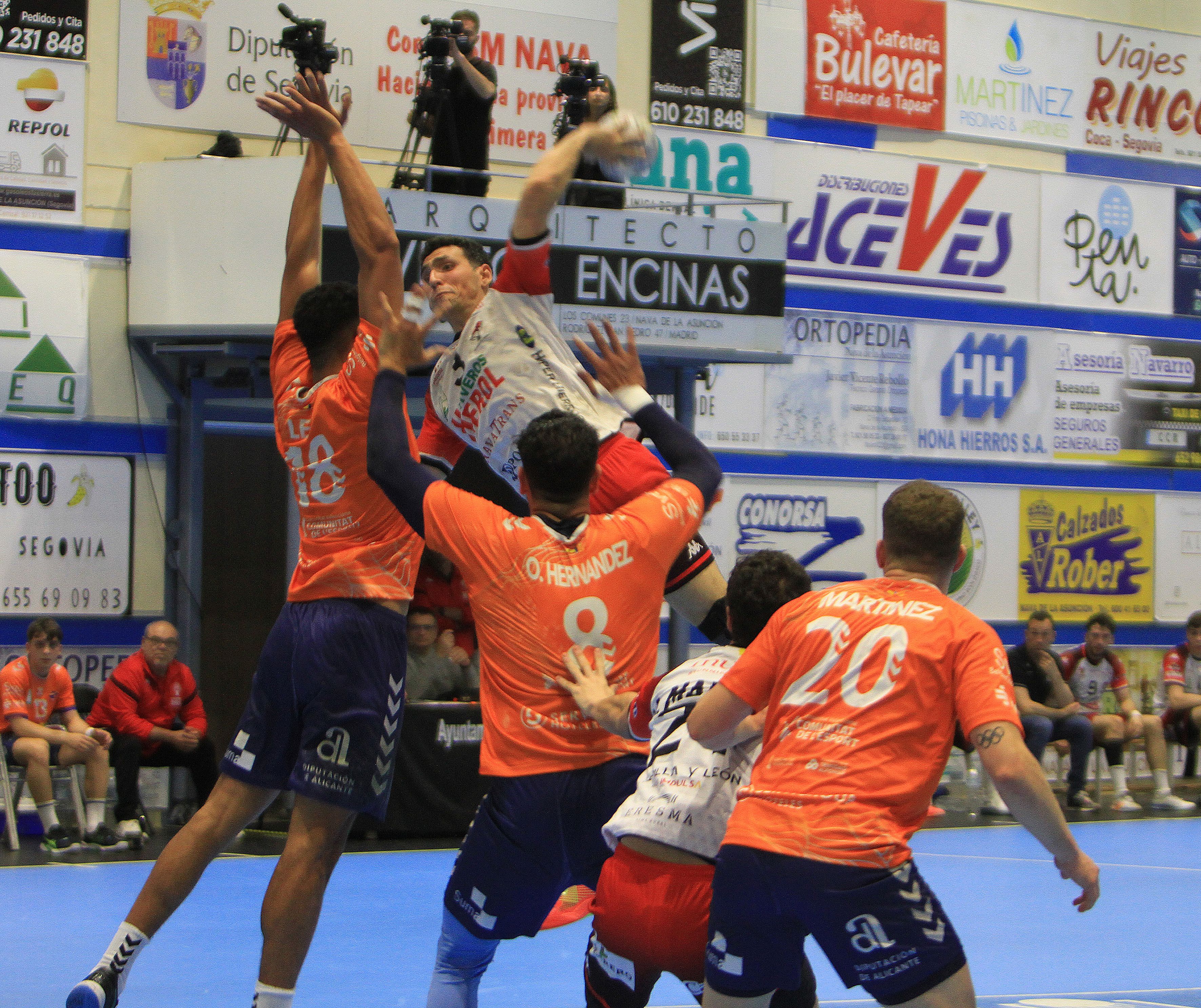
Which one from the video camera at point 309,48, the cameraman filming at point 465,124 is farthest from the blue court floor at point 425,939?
the cameraman filming at point 465,124

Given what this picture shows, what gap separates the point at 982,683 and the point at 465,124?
822cm

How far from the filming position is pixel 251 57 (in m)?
12.0

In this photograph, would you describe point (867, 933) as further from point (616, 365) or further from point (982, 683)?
point (616, 365)

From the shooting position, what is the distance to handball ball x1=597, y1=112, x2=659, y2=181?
169 inches

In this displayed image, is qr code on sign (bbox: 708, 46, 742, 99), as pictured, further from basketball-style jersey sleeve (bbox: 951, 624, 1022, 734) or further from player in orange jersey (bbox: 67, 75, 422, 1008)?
basketball-style jersey sleeve (bbox: 951, 624, 1022, 734)

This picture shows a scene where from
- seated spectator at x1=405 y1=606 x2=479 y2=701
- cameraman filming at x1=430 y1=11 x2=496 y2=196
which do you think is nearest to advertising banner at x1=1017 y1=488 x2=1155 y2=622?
seated spectator at x1=405 y1=606 x2=479 y2=701

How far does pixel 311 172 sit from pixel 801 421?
1016 centimetres

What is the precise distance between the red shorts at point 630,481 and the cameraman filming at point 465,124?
612 cm

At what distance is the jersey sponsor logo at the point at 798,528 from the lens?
545 inches

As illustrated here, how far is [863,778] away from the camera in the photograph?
10.3 feet

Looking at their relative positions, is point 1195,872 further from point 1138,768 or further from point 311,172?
point 311,172

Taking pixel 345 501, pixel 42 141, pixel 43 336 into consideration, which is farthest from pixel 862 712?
pixel 42 141

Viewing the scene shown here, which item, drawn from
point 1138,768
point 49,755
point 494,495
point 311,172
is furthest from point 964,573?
point 311,172

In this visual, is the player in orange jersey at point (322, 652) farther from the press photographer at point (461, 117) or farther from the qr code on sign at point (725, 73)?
the qr code on sign at point (725, 73)
